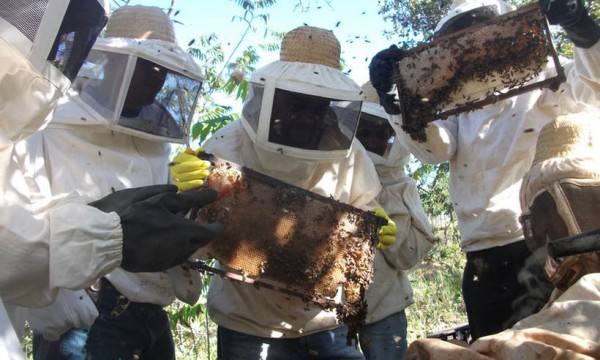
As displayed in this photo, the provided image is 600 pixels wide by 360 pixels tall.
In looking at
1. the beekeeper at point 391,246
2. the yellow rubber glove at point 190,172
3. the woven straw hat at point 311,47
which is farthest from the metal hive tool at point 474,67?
the yellow rubber glove at point 190,172

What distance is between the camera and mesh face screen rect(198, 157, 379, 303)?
11.8 ft

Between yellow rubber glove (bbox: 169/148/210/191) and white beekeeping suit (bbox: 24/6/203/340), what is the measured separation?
490 mm

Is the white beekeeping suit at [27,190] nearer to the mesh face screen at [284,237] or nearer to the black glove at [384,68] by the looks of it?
the mesh face screen at [284,237]

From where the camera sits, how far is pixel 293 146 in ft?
13.0

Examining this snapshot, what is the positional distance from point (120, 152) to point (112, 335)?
1072 millimetres

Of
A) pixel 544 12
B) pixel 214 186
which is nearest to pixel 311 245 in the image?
pixel 214 186

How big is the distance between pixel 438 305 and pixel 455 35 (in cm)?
912

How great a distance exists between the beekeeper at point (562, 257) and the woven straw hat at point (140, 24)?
97.9 inches

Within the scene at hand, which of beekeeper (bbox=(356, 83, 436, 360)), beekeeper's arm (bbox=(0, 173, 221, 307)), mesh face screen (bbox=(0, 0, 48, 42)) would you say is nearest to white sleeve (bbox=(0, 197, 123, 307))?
beekeeper's arm (bbox=(0, 173, 221, 307))

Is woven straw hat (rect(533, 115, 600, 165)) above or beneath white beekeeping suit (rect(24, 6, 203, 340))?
beneath

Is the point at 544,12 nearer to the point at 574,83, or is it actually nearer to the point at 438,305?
the point at 574,83

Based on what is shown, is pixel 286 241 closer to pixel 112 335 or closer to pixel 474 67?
pixel 112 335

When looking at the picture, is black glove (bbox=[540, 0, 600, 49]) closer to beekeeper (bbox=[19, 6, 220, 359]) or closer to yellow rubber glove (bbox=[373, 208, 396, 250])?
yellow rubber glove (bbox=[373, 208, 396, 250])

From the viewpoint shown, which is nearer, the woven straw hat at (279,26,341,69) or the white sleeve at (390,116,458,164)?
the woven straw hat at (279,26,341,69)
